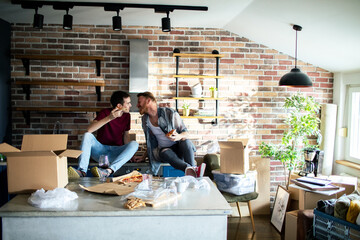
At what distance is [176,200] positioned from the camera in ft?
7.11

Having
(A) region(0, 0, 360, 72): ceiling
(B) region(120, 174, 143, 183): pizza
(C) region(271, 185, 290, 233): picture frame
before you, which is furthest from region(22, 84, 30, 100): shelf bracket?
(C) region(271, 185, 290, 233): picture frame

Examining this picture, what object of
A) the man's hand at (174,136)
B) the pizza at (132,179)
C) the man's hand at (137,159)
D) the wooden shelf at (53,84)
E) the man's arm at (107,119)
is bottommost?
the man's hand at (137,159)

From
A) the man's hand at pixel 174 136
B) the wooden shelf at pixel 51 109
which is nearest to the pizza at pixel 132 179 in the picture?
the man's hand at pixel 174 136

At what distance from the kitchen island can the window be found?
297 centimetres

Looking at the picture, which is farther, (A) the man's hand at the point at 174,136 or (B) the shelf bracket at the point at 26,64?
(B) the shelf bracket at the point at 26,64

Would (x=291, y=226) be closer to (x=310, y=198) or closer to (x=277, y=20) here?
(x=310, y=198)

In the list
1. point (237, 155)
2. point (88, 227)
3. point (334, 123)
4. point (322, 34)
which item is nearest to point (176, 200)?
point (88, 227)

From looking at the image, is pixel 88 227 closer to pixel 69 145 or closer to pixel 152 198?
pixel 152 198

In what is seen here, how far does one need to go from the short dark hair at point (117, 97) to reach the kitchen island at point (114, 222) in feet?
7.59

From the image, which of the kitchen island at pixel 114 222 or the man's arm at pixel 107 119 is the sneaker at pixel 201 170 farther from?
the man's arm at pixel 107 119

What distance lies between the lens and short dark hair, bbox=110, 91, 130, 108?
4.24m

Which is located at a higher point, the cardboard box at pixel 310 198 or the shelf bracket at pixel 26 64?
the shelf bracket at pixel 26 64

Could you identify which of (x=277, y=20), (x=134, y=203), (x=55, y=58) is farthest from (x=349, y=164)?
(x=55, y=58)

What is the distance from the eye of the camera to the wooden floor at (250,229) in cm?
371
